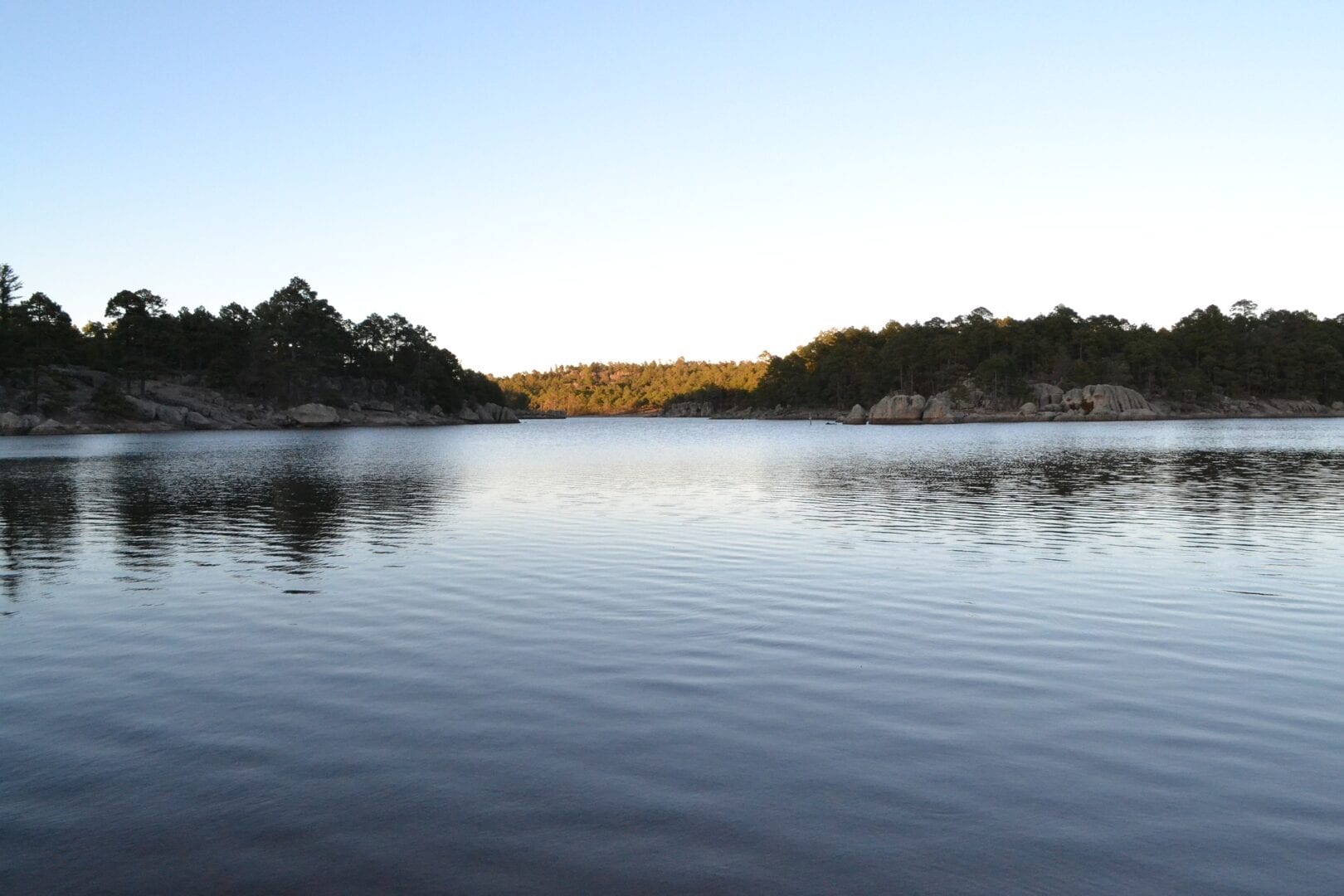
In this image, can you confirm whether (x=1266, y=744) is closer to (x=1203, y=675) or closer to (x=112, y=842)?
(x=1203, y=675)

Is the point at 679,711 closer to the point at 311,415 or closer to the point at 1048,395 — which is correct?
the point at 311,415

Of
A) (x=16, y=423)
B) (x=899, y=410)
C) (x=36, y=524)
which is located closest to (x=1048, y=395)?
(x=899, y=410)

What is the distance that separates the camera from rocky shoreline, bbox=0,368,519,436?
124875mm

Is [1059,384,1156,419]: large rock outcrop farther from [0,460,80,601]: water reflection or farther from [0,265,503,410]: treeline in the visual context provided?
[0,460,80,601]: water reflection

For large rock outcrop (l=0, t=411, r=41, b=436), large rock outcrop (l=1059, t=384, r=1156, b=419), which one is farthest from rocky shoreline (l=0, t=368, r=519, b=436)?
large rock outcrop (l=1059, t=384, r=1156, b=419)

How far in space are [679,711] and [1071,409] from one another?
610 ft

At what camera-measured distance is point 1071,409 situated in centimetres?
17800

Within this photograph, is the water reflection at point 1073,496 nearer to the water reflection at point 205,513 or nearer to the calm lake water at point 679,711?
the calm lake water at point 679,711

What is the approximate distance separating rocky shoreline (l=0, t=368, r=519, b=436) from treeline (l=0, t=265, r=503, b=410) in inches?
130

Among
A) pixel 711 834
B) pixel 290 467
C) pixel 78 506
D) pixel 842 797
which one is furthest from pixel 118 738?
pixel 290 467

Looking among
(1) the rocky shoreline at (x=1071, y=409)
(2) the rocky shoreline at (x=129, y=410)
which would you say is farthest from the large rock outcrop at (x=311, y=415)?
(1) the rocky shoreline at (x=1071, y=409)

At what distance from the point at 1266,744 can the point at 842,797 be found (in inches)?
201

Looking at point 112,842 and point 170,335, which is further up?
point 170,335

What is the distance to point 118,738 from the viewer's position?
33.0 ft
